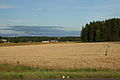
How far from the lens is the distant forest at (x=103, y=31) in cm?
15012

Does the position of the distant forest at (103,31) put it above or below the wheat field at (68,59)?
above

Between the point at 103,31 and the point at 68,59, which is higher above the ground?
the point at 103,31

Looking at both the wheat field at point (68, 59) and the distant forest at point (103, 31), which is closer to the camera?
the wheat field at point (68, 59)

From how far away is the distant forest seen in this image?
150125 millimetres

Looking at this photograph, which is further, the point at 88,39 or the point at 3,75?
the point at 88,39

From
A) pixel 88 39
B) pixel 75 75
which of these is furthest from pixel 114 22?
pixel 75 75

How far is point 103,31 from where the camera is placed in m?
153

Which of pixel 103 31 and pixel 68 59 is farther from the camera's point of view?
pixel 103 31

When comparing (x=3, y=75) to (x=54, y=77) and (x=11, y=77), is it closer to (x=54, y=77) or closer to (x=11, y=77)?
(x=11, y=77)

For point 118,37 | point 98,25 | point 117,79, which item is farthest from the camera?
point 98,25

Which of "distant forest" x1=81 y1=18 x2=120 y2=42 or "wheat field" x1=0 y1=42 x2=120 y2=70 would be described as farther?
"distant forest" x1=81 y1=18 x2=120 y2=42

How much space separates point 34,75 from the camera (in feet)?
41.1

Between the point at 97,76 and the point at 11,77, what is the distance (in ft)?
13.3

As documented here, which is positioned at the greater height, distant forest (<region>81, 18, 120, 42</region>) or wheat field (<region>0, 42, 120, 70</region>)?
distant forest (<region>81, 18, 120, 42</region>)
